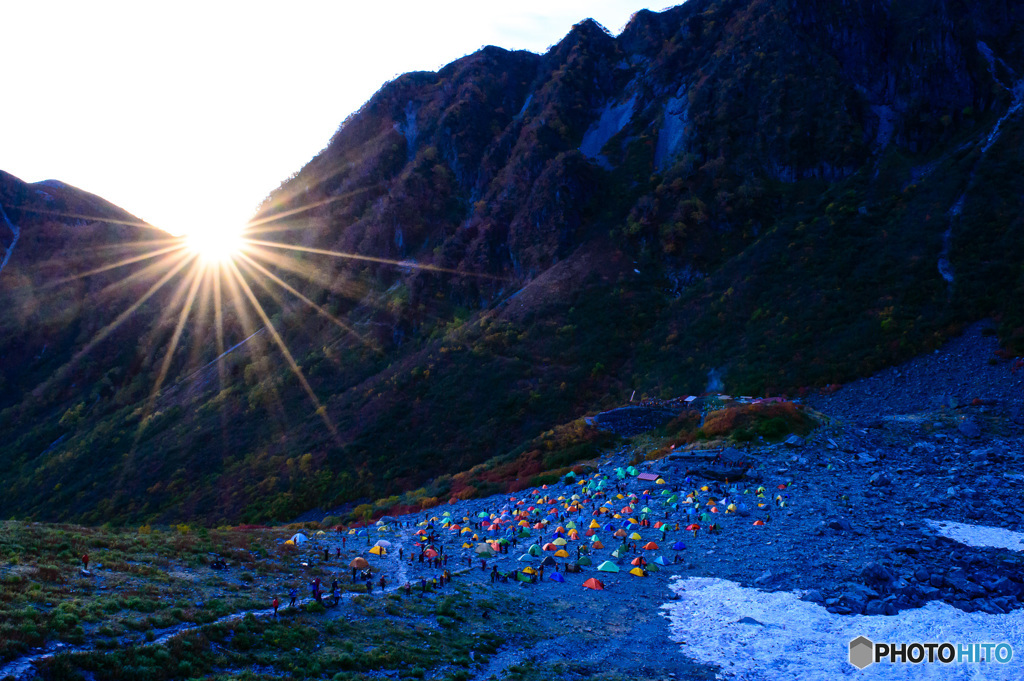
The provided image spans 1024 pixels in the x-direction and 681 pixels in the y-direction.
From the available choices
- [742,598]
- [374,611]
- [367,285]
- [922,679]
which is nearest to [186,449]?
[367,285]

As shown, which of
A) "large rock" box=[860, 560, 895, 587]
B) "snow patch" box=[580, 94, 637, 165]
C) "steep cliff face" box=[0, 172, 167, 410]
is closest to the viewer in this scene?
"large rock" box=[860, 560, 895, 587]

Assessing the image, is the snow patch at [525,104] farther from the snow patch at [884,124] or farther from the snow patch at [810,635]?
the snow patch at [810,635]

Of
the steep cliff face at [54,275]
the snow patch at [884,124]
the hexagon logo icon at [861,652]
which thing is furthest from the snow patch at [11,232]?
the snow patch at [884,124]

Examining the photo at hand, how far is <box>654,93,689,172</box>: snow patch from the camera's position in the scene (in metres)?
80.4

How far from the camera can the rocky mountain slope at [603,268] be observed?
5231 centimetres

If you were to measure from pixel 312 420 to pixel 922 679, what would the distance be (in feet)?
193

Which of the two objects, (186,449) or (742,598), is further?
(186,449)

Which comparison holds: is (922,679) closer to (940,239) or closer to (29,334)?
(940,239)

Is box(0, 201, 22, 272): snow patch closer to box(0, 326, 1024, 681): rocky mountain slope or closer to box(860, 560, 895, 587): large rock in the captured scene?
box(0, 326, 1024, 681): rocky mountain slope

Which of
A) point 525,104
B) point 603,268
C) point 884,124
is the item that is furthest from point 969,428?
point 525,104

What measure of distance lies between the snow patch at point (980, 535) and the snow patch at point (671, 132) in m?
62.9

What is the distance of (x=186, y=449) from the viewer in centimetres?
6469

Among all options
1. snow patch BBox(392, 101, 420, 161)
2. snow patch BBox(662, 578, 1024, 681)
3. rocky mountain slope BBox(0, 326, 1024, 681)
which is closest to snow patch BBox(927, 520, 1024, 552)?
rocky mountain slope BBox(0, 326, 1024, 681)

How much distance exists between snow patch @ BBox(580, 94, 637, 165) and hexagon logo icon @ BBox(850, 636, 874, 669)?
79.4 metres
